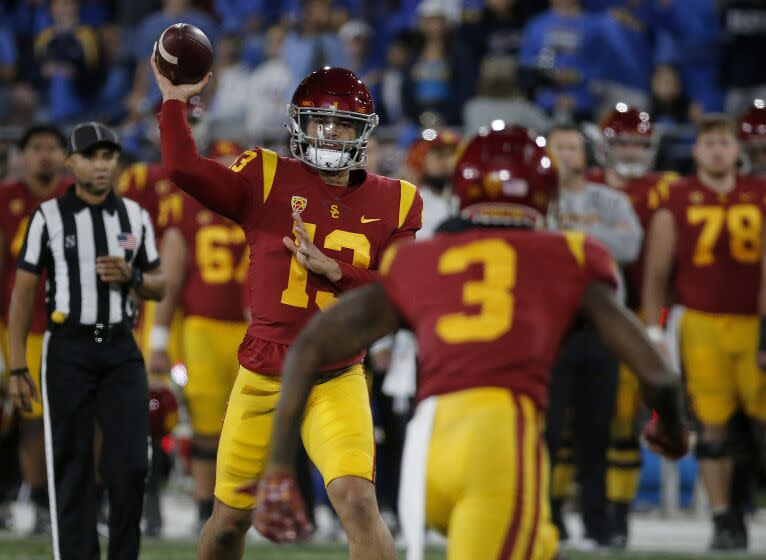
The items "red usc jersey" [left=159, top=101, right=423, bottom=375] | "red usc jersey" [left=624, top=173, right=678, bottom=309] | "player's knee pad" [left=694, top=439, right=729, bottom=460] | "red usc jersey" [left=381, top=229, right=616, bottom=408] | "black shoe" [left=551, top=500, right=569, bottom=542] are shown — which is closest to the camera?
"red usc jersey" [left=381, top=229, right=616, bottom=408]

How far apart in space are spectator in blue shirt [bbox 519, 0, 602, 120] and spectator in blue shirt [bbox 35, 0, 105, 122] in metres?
3.78

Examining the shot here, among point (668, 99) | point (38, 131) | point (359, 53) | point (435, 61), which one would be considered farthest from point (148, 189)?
point (668, 99)

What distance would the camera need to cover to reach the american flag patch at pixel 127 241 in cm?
577

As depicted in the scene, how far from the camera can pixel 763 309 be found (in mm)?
7293

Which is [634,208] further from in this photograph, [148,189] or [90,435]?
[90,435]

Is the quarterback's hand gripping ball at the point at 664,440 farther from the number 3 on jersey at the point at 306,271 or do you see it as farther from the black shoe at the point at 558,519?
the black shoe at the point at 558,519

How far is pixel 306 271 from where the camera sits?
15.4ft

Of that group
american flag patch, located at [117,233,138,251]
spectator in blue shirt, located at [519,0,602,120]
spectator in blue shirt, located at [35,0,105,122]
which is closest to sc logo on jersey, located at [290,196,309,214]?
american flag patch, located at [117,233,138,251]

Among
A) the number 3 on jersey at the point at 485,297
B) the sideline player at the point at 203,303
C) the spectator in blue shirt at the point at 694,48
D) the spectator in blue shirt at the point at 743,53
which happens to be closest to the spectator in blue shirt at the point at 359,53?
the spectator in blue shirt at the point at 694,48

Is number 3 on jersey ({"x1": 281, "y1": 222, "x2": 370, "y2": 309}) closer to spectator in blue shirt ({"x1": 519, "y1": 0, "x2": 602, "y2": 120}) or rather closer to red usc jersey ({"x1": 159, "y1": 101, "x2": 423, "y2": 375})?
red usc jersey ({"x1": 159, "y1": 101, "x2": 423, "y2": 375})

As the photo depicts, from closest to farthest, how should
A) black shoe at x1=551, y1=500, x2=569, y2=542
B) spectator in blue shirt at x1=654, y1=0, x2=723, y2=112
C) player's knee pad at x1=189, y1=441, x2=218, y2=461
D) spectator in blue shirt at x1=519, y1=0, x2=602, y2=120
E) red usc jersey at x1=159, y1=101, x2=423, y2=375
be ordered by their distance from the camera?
red usc jersey at x1=159, y1=101, x2=423, y2=375
black shoe at x1=551, y1=500, x2=569, y2=542
player's knee pad at x1=189, y1=441, x2=218, y2=461
spectator in blue shirt at x1=519, y1=0, x2=602, y2=120
spectator in blue shirt at x1=654, y1=0, x2=723, y2=112

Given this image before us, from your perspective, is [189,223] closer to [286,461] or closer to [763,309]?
[763,309]

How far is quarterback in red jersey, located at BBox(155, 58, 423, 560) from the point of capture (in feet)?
14.8

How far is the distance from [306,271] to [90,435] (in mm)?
1388
